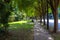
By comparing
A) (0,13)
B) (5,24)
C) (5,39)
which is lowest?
(5,39)

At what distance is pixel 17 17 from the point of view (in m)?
50.2

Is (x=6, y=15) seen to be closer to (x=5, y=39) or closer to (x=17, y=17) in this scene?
(x=5, y=39)

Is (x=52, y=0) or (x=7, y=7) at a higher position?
(x=52, y=0)

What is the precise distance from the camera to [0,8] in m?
11.3

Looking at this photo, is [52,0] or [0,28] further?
[52,0]

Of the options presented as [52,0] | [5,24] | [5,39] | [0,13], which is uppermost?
[52,0]

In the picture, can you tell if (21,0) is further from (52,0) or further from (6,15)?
(6,15)

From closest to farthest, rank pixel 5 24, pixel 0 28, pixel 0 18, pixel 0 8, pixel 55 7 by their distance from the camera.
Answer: pixel 0 8
pixel 0 18
pixel 5 24
pixel 0 28
pixel 55 7

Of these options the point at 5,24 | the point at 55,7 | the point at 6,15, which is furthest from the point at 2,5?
the point at 55,7

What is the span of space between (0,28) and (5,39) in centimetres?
298

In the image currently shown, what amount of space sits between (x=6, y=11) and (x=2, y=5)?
2.72ft

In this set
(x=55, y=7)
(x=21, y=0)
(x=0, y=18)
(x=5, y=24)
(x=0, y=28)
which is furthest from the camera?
(x=21, y=0)

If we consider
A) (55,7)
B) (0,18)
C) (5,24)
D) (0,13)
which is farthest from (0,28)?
(55,7)

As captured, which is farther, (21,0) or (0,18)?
(21,0)
